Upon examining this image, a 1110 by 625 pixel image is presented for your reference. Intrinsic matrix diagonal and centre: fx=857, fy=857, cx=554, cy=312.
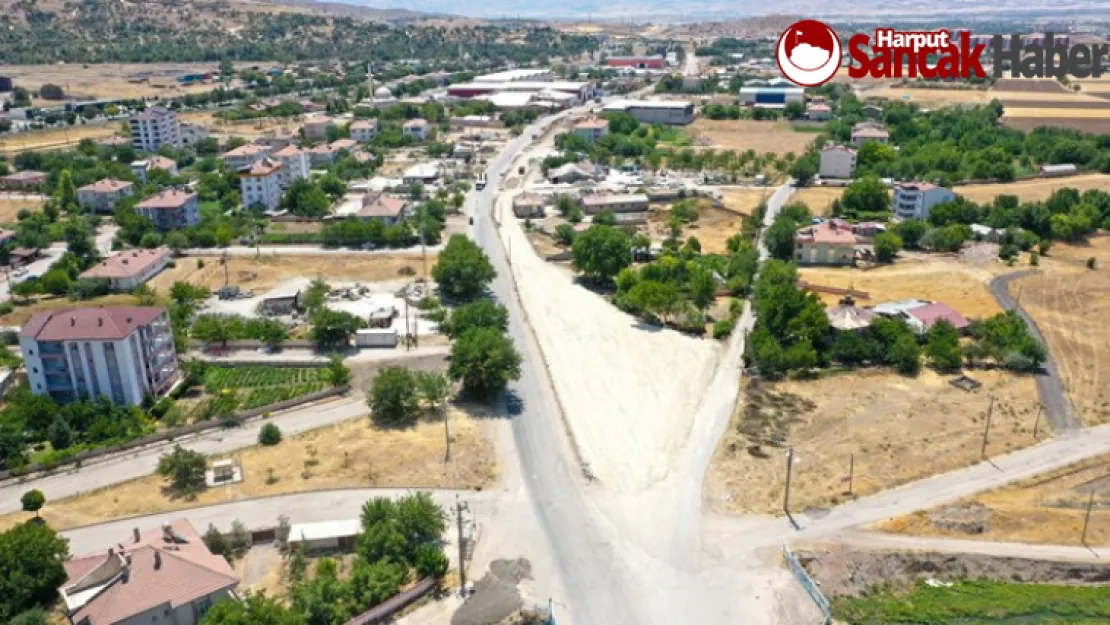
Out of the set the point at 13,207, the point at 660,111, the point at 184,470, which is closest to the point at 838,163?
the point at 660,111

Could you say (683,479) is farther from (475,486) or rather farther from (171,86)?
(171,86)

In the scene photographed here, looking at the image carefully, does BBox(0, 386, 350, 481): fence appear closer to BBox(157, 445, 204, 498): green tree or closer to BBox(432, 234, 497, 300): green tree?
BBox(157, 445, 204, 498): green tree

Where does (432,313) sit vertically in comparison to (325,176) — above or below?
below

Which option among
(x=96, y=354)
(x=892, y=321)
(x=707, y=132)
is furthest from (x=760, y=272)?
(x=707, y=132)

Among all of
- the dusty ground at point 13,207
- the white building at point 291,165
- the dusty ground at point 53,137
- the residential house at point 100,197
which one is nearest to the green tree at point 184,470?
the residential house at point 100,197

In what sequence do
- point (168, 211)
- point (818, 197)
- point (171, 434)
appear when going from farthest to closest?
point (818, 197)
point (168, 211)
point (171, 434)

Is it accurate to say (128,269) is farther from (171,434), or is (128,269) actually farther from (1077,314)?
(1077,314)

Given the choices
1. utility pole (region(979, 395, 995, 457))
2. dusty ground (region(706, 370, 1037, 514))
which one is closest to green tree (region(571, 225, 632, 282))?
dusty ground (region(706, 370, 1037, 514))
